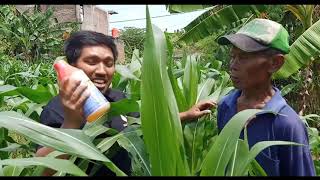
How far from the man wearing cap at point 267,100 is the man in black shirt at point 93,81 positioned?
19 cm

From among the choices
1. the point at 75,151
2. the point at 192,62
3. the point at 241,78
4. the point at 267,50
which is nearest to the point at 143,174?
the point at 75,151

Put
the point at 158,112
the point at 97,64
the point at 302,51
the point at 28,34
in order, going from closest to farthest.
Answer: the point at 158,112, the point at 97,64, the point at 302,51, the point at 28,34

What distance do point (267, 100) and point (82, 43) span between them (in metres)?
0.66

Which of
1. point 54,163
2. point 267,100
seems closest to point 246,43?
point 267,100

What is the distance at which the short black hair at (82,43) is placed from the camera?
159 cm

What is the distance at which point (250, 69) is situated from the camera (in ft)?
5.00

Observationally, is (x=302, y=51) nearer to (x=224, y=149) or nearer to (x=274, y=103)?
(x=274, y=103)

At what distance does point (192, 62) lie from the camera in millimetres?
1964

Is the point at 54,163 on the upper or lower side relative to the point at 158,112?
lower

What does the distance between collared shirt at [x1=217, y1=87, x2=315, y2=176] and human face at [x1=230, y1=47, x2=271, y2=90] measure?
0.35 feet

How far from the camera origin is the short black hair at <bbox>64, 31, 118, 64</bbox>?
159cm

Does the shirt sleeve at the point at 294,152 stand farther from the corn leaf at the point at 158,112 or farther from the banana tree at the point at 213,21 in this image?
the banana tree at the point at 213,21

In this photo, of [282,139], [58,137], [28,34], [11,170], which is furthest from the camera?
[28,34]

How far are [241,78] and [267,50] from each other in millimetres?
125
